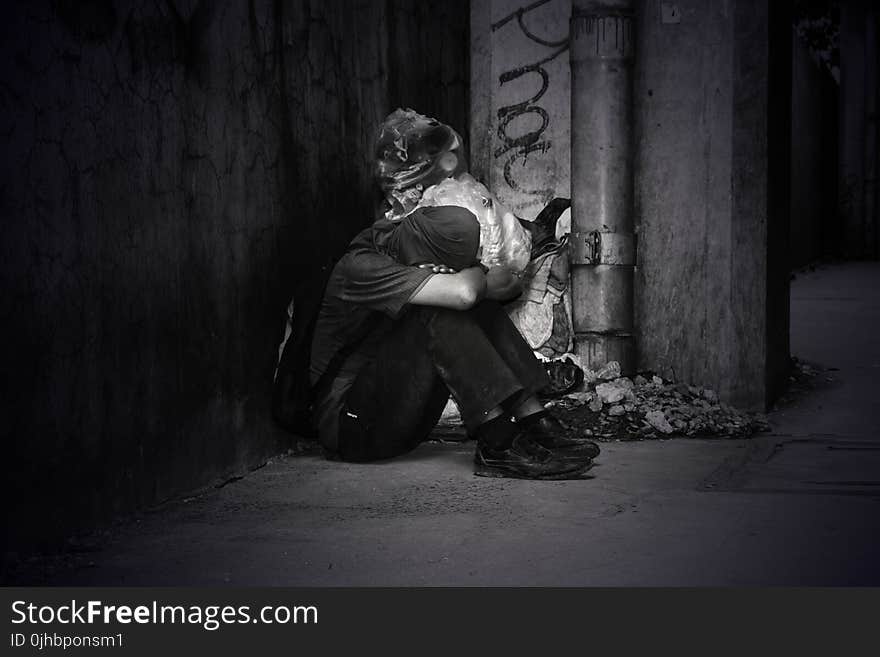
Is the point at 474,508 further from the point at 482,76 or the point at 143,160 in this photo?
the point at 482,76

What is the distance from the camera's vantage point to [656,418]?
540 centimetres

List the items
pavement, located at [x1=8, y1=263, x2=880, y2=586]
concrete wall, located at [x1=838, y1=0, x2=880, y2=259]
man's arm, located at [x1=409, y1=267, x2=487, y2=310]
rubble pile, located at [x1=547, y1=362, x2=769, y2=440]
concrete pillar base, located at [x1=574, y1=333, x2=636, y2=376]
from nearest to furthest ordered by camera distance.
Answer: pavement, located at [x1=8, y1=263, x2=880, y2=586], man's arm, located at [x1=409, y1=267, x2=487, y2=310], rubble pile, located at [x1=547, y1=362, x2=769, y2=440], concrete pillar base, located at [x1=574, y1=333, x2=636, y2=376], concrete wall, located at [x1=838, y1=0, x2=880, y2=259]

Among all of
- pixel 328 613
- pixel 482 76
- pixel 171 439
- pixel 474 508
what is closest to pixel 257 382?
pixel 171 439

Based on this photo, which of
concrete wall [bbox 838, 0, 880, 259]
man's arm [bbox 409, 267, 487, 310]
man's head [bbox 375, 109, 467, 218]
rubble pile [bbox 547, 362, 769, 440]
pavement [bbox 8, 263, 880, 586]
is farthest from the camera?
concrete wall [bbox 838, 0, 880, 259]

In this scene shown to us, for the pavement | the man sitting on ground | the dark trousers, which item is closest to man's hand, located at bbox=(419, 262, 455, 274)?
the man sitting on ground

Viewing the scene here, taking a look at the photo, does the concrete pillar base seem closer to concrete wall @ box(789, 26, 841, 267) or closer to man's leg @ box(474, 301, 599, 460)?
man's leg @ box(474, 301, 599, 460)

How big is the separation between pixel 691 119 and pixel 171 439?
315cm

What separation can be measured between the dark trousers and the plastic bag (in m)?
0.49

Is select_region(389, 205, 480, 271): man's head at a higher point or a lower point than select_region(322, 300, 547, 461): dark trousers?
higher

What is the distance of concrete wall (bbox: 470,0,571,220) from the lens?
6.15m

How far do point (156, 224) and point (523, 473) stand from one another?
162 centimetres

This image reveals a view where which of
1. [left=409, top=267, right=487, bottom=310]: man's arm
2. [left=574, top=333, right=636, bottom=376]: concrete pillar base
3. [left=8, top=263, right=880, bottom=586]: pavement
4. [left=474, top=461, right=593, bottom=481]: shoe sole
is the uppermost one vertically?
[left=409, top=267, right=487, bottom=310]: man's arm

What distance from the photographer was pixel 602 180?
233 inches

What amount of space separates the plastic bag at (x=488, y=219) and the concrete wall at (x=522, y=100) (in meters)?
1.00
